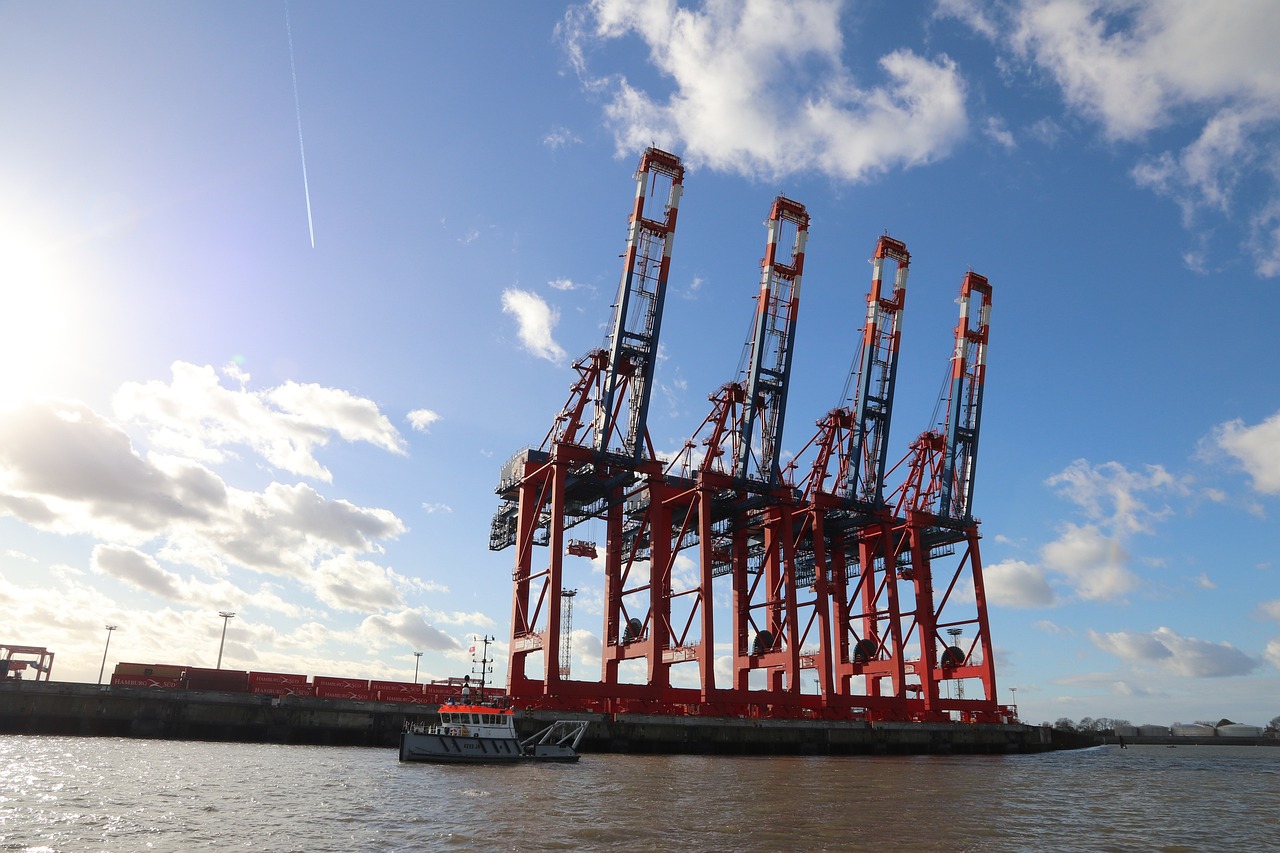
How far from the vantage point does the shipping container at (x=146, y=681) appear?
2026 inches

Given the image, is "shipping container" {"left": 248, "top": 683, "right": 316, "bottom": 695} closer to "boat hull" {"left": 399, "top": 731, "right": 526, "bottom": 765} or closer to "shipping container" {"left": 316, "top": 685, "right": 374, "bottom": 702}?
"shipping container" {"left": 316, "top": 685, "right": 374, "bottom": 702}

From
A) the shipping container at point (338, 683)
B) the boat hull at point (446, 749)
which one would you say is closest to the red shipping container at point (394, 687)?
the shipping container at point (338, 683)

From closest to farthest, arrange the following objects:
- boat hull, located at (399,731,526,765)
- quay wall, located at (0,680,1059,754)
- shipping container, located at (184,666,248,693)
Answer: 1. boat hull, located at (399,731,526,765)
2. quay wall, located at (0,680,1059,754)
3. shipping container, located at (184,666,248,693)

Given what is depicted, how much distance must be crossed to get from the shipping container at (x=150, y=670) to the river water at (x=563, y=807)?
12.2 meters

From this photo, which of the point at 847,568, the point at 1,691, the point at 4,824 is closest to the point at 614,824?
the point at 4,824

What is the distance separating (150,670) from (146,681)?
3.17ft

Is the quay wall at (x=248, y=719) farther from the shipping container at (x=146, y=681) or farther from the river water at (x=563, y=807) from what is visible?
the shipping container at (x=146, y=681)

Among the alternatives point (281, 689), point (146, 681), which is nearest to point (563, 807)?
point (281, 689)

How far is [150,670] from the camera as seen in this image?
52.5 m

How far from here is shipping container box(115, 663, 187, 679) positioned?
171ft

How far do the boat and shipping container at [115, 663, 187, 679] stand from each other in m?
23.0

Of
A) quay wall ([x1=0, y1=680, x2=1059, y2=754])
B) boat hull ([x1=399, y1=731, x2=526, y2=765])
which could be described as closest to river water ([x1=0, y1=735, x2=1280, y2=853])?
boat hull ([x1=399, y1=731, x2=526, y2=765])

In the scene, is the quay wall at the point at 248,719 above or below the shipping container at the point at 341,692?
below

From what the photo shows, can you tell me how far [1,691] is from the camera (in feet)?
142
